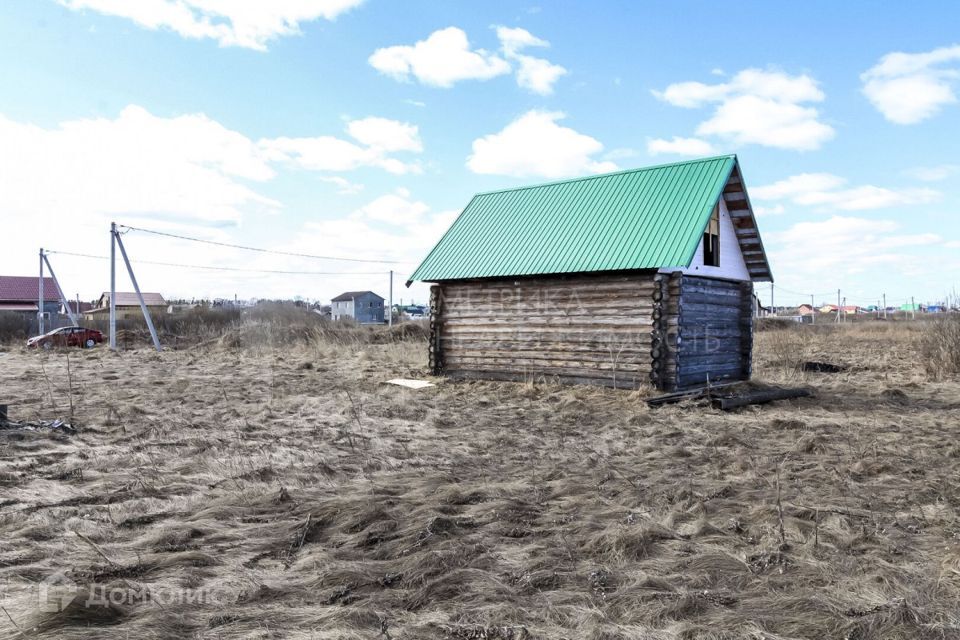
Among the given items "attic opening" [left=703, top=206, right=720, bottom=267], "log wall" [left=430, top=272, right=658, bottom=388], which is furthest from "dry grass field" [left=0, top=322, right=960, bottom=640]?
"attic opening" [left=703, top=206, right=720, bottom=267]

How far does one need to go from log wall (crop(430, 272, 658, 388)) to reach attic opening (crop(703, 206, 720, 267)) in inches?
92.3

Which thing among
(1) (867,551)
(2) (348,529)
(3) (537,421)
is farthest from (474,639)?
(3) (537,421)

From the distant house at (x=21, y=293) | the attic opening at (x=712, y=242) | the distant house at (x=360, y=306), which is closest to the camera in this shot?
the attic opening at (x=712, y=242)

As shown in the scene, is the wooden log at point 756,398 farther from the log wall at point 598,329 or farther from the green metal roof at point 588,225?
the green metal roof at point 588,225

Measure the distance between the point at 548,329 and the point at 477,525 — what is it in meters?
10.9

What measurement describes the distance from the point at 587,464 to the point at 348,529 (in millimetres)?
3563

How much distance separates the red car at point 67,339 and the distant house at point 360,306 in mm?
56050

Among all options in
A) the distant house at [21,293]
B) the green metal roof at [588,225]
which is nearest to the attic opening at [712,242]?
the green metal roof at [588,225]

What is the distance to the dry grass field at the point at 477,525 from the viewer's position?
3.78 meters

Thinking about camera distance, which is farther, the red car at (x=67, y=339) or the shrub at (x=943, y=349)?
the red car at (x=67, y=339)

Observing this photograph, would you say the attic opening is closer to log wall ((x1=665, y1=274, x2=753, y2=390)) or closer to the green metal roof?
log wall ((x1=665, y1=274, x2=753, y2=390))

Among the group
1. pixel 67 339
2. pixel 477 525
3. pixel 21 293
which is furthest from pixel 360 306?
pixel 477 525

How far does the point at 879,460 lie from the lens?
798cm

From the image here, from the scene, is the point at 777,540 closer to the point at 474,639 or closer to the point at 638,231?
the point at 474,639
